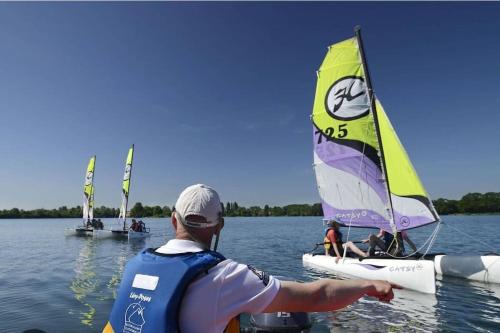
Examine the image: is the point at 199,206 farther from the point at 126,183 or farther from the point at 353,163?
the point at 126,183

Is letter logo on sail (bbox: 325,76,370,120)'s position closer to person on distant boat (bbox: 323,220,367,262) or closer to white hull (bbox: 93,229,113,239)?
person on distant boat (bbox: 323,220,367,262)

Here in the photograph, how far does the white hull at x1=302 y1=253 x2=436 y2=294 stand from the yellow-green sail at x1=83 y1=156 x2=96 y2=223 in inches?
1418

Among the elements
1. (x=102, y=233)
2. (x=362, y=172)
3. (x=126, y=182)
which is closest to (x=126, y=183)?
(x=126, y=182)

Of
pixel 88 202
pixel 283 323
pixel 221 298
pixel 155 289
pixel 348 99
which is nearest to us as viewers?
pixel 221 298

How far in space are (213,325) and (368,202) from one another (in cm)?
1366

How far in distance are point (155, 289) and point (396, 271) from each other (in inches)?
399

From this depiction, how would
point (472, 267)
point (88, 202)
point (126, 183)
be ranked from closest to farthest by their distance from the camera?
point (472, 267) → point (126, 183) → point (88, 202)

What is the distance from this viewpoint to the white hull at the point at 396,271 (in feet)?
33.1

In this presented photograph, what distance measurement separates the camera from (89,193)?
43219mm

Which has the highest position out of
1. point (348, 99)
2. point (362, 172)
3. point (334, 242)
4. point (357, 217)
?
point (348, 99)

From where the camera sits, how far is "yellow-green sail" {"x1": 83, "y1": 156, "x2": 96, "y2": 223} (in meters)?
42.6

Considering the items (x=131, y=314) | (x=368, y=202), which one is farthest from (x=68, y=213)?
(x=131, y=314)

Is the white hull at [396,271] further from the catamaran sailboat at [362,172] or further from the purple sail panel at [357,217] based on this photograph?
the purple sail panel at [357,217]

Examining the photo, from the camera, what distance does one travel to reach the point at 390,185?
559 inches
